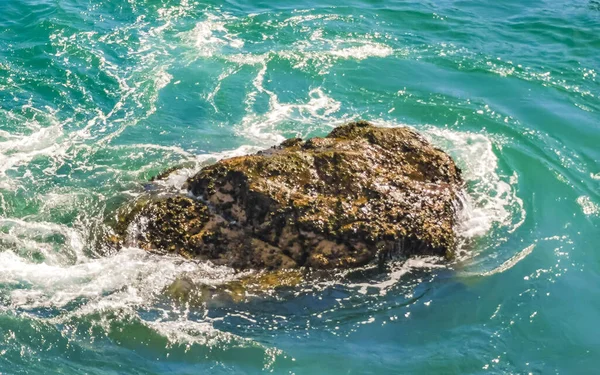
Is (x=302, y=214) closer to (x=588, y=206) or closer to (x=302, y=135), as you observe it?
(x=302, y=135)

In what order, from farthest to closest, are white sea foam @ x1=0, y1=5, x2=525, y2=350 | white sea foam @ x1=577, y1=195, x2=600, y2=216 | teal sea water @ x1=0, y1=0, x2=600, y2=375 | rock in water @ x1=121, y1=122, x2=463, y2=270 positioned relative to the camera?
1. white sea foam @ x1=577, y1=195, x2=600, y2=216
2. rock in water @ x1=121, y1=122, x2=463, y2=270
3. white sea foam @ x1=0, y1=5, x2=525, y2=350
4. teal sea water @ x1=0, y1=0, x2=600, y2=375

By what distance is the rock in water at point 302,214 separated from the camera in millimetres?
11438

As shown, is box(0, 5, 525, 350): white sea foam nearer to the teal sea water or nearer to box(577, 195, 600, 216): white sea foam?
the teal sea water

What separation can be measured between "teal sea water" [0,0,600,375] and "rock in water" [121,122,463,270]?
517 millimetres

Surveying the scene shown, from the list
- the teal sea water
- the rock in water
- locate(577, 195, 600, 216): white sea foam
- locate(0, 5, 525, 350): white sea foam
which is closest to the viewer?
the teal sea water

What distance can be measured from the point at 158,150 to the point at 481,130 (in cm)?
905

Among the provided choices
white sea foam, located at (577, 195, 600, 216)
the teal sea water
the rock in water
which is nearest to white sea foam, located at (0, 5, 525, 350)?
the teal sea water

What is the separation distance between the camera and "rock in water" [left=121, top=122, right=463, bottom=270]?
11.4m

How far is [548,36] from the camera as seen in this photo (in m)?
23.0

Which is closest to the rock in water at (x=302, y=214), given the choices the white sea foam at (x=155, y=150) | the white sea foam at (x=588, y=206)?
the white sea foam at (x=155, y=150)

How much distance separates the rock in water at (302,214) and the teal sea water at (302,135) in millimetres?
517

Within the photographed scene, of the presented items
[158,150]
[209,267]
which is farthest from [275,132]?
[209,267]

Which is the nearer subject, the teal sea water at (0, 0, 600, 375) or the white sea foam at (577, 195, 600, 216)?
the teal sea water at (0, 0, 600, 375)

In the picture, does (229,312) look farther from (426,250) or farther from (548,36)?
(548,36)
